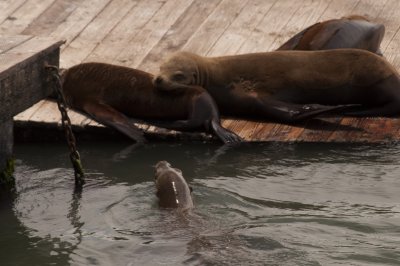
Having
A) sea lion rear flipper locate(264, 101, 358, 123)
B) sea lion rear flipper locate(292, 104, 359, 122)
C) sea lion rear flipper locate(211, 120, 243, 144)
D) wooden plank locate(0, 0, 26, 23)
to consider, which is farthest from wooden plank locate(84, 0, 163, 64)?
sea lion rear flipper locate(292, 104, 359, 122)

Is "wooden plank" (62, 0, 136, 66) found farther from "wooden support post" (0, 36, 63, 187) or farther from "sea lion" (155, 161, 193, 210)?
"sea lion" (155, 161, 193, 210)

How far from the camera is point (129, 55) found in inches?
421

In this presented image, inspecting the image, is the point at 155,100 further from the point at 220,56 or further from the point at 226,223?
the point at 226,223

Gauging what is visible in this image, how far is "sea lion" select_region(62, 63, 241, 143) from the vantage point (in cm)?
935

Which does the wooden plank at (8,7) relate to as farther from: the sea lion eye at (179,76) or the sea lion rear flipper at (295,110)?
the sea lion rear flipper at (295,110)

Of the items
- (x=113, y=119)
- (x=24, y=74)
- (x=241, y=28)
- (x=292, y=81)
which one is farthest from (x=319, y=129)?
(x=24, y=74)

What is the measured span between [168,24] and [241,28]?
2.31 ft

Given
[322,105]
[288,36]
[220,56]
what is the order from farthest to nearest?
[288,36] → [220,56] → [322,105]

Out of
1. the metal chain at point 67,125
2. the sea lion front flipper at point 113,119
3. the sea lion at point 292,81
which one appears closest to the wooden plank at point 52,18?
the sea lion front flipper at point 113,119

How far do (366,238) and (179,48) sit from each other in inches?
165

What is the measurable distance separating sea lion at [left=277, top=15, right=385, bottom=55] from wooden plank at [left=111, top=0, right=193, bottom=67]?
4.14 feet

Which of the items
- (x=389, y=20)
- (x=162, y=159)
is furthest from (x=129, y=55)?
(x=389, y=20)

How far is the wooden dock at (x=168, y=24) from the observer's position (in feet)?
35.3

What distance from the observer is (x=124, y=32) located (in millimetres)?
11141
